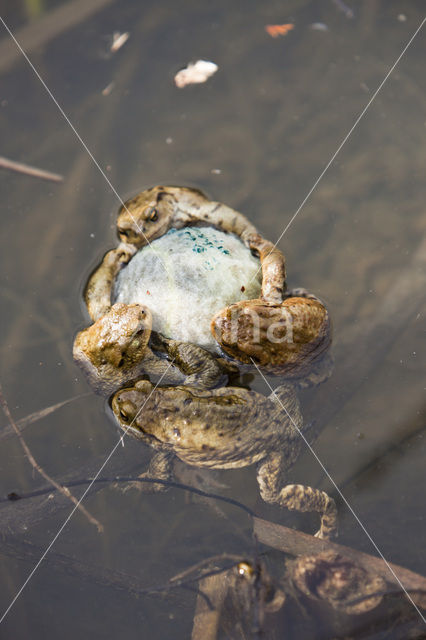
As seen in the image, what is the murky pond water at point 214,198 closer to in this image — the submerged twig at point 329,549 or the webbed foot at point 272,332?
the submerged twig at point 329,549

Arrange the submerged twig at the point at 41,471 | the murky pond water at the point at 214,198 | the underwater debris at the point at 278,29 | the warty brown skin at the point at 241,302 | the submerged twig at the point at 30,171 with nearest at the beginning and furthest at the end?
the warty brown skin at the point at 241,302 < the murky pond water at the point at 214,198 < the submerged twig at the point at 41,471 < the submerged twig at the point at 30,171 < the underwater debris at the point at 278,29

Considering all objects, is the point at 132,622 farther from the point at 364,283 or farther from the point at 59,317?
the point at 364,283

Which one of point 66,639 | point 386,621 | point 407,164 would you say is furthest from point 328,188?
point 66,639

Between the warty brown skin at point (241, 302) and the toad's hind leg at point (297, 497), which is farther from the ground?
the warty brown skin at point (241, 302)

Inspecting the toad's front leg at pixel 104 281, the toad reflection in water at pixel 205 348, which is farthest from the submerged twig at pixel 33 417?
the toad's front leg at pixel 104 281

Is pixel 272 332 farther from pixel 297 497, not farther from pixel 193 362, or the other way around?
pixel 297 497

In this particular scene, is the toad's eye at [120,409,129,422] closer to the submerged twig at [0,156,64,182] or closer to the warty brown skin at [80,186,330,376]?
the warty brown skin at [80,186,330,376]

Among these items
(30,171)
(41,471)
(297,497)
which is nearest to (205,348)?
(297,497)
